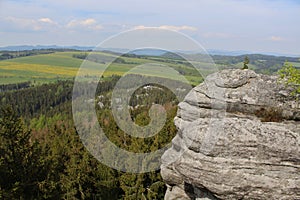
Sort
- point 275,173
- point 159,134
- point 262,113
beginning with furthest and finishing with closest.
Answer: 1. point 159,134
2. point 262,113
3. point 275,173

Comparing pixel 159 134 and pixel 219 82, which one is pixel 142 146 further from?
pixel 219 82

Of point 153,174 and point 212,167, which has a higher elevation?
point 212,167

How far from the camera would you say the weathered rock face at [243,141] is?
52.2ft

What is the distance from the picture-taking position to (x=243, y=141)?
1645 centimetres

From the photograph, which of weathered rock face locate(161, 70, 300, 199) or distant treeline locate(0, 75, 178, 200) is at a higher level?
weathered rock face locate(161, 70, 300, 199)

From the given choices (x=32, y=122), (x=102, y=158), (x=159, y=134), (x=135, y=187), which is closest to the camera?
(x=135, y=187)

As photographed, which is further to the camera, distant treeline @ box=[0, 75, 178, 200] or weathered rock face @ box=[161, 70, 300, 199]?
distant treeline @ box=[0, 75, 178, 200]

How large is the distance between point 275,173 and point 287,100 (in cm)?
474

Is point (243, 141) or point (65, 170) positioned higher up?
point (243, 141)

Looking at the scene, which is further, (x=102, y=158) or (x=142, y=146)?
(x=102, y=158)

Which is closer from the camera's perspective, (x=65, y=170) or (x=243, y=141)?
(x=243, y=141)

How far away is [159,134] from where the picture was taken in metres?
36.7

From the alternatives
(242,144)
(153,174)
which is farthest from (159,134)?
(242,144)

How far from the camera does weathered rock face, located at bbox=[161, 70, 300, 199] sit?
15922 mm
